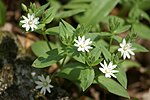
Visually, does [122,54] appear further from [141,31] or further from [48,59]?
[141,31]

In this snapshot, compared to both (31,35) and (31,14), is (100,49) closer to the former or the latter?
(31,14)

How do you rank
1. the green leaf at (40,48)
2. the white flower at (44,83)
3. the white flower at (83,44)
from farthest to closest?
1. the green leaf at (40,48)
2. the white flower at (44,83)
3. the white flower at (83,44)

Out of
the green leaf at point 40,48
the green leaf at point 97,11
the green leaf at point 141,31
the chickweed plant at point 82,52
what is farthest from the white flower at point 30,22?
the green leaf at point 141,31

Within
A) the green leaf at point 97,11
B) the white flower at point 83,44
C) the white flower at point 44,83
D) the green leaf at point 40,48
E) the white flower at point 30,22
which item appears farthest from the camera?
the green leaf at point 97,11

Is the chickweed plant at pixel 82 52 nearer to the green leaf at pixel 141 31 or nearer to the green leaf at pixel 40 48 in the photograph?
the green leaf at pixel 40 48

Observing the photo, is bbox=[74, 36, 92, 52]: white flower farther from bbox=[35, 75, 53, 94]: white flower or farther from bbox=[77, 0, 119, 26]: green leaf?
bbox=[77, 0, 119, 26]: green leaf

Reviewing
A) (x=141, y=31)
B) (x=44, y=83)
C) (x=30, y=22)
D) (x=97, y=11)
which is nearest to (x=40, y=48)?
(x=44, y=83)
